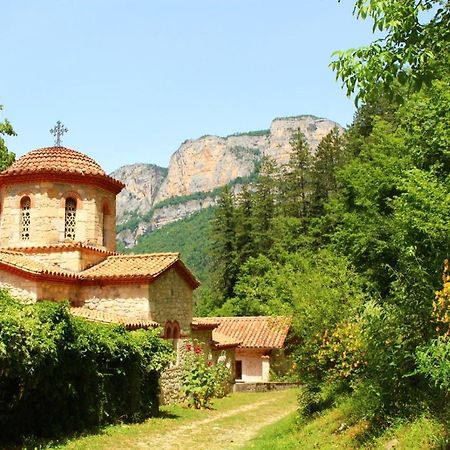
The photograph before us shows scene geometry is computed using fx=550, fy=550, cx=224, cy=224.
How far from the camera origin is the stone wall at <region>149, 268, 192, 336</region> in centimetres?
1956

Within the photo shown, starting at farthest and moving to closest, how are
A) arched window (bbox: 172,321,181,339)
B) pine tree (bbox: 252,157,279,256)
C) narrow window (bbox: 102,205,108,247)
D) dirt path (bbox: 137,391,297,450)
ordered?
pine tree (bbox: 252,157,279,256)
narrow window (bbox: 102,205,108,247)
arched window (bbox: 172,321,181,339)
dirt path (bbox: 137,391,297,450)

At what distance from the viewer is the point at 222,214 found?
47719 mm

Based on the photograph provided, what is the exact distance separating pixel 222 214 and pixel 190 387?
28678mm

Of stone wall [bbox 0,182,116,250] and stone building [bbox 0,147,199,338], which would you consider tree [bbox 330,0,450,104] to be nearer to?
stone building [bbox 0,147,199,338]

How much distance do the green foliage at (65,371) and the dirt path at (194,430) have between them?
75 centimetres

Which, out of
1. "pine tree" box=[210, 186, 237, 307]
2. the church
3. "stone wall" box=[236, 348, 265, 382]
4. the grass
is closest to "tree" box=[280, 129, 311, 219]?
"pine tree" box=[210, 186, 237, 307]

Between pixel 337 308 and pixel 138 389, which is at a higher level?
pixel 337 308

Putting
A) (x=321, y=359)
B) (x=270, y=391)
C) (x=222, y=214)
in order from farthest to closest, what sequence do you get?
(x=222, y=214), (x=270, y=391), (x=321, y=359)

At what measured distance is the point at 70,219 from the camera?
21.6 m

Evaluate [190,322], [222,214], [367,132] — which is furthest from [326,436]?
[222,214]

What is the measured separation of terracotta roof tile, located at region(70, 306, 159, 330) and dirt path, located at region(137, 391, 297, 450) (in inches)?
140

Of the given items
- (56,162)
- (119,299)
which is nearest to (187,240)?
(56,162)

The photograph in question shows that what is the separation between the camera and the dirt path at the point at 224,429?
42.4 ft

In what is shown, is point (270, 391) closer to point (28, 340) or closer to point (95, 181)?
point (95, 181)
